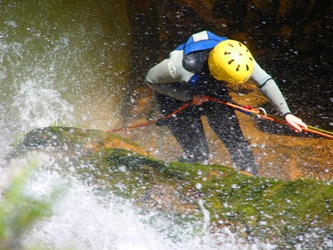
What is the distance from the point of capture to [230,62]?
3779 mm

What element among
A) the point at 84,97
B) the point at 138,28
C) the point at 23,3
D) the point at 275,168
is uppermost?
the point at 23,3

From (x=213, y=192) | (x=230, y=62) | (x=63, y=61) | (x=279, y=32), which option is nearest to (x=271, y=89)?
(x=230, y=62)

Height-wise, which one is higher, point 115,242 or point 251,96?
point 251,96

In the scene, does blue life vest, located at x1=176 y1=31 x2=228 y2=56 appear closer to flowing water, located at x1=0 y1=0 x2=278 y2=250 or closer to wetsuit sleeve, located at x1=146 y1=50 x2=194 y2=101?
wetsuit sleeve, located at x1=146 y1=50 x2=194 y2=101

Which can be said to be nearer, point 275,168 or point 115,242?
point 115,242

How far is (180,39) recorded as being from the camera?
657cm

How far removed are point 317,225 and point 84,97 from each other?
510 centimetres

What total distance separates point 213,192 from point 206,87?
1.25 m

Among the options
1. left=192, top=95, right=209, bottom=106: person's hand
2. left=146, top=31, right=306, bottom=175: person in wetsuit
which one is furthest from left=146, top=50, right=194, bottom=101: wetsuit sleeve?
left=192, top=95, right=209, bottom=106: person's hand

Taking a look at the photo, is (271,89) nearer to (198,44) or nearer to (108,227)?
(198,44)

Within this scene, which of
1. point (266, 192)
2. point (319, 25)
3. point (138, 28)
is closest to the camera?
point (266, 192)

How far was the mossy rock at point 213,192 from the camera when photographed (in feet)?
10.2

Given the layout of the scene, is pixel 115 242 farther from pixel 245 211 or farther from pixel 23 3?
pixel 23 3

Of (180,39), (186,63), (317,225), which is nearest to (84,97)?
(180,39)
